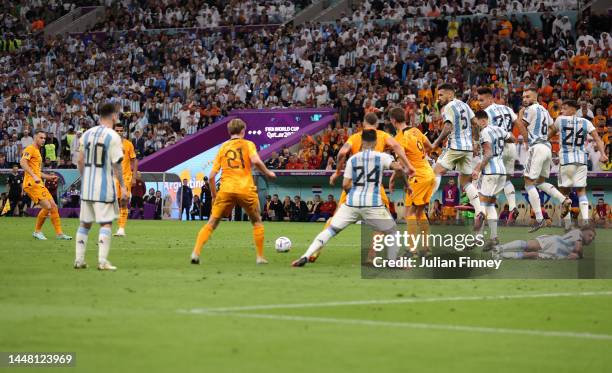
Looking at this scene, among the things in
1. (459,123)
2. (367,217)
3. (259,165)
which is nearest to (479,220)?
(459,123)

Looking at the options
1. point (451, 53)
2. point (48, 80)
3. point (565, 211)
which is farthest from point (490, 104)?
point (48, 80)

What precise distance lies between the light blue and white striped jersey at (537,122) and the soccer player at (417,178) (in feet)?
11.8

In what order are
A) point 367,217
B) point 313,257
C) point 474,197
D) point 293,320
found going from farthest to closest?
1. point 474,197
2. point 313,257
3. point 367,217
4. point 293,320

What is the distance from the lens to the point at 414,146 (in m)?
17.8

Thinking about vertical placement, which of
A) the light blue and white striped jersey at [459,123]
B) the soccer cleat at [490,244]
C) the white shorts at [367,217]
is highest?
the light blue and white striped jersey at [459,123]

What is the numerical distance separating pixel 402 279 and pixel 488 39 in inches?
1064

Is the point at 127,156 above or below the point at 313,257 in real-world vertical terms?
above

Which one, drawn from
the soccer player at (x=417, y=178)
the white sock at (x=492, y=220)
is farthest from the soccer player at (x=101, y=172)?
the white sock at (x=492, y=220)

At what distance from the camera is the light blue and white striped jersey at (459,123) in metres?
19.0

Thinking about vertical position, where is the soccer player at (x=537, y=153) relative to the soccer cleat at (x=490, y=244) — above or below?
above

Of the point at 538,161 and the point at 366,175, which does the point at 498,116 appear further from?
the point at 366,175

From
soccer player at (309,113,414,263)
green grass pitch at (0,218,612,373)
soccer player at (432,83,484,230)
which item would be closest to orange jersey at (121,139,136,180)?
soccer player at (432,83,484,230)

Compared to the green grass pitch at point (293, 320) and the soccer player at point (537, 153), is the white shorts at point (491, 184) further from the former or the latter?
the green grass pitch at point (293, 320)

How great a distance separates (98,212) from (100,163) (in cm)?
65
